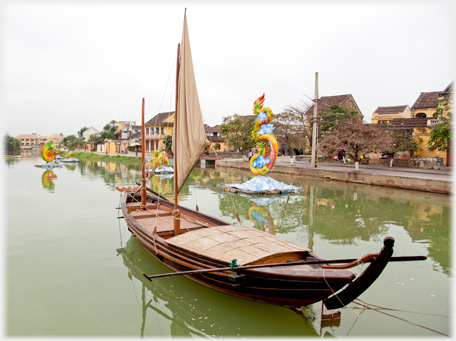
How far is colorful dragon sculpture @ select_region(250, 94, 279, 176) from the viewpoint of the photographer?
44.0 feet

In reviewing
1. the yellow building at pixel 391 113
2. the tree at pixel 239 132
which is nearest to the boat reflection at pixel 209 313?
the tree at pixel 239 132

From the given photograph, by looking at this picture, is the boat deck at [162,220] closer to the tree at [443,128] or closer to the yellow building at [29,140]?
the tree at [443,128]

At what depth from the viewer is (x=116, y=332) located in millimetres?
3760

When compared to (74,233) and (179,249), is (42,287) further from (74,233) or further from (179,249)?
(74,233)

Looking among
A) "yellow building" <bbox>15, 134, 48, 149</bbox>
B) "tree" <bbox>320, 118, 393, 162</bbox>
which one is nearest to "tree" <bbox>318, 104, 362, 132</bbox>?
"tree" <bbox>320, 118, 393, 162</bbox>

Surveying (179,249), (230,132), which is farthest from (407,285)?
(230,132)

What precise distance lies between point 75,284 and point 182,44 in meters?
4.42

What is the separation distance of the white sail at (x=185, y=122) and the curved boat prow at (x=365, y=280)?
3129mm

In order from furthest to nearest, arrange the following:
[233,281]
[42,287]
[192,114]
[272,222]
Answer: [272,222], [192,114], [42,287], [233,281]

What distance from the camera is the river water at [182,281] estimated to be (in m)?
3.81

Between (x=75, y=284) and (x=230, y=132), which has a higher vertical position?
(x=230, y=132)

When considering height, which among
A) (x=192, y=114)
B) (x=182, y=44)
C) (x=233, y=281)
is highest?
(x=182, y=44)

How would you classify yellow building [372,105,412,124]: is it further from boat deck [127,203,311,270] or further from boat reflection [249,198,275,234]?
boat deck [127,203,311,270]

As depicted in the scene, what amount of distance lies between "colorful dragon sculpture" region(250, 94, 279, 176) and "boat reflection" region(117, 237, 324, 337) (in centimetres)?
946
